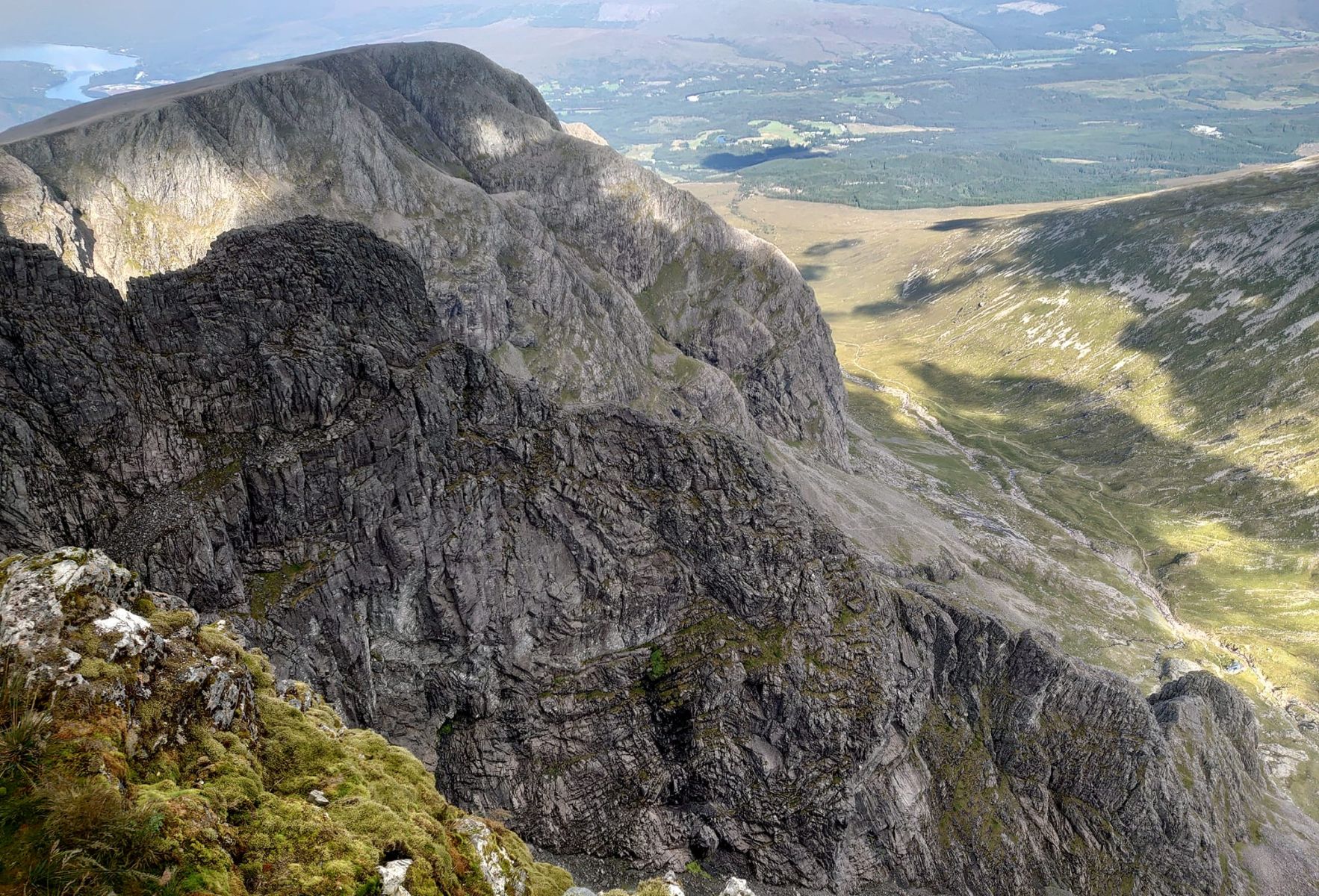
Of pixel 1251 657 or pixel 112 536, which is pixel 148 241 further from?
pixel 1251 657

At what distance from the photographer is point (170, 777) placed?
2434 cm

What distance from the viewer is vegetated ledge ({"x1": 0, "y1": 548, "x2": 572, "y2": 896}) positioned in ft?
64.8

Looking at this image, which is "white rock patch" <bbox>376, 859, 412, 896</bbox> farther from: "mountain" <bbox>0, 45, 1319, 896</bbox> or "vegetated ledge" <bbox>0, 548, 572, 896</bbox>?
"mountain" <bbox>0, 45, 1319, 896</bbox>

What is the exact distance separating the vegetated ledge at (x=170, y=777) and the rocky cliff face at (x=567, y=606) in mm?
35679

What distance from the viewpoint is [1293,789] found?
128m

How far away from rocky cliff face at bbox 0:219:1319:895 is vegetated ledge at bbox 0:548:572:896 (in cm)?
3568

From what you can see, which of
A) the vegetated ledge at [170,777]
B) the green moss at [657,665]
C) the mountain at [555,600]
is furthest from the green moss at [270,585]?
the green moss at [657,665]

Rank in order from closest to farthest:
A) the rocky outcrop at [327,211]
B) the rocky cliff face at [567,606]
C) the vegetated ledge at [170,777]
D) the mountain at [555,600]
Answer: the vegetated ledge at [170,777] < the mountain at [555,600] < the rocky cliff face at [567,606] < the rocky outcrop at [327,211]

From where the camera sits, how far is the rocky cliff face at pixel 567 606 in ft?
212

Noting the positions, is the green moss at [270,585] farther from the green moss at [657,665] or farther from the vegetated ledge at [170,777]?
the green moss at [657,665]

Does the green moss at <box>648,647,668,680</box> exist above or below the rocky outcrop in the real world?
below

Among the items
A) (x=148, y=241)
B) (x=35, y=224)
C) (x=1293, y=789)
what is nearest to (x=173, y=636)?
(x=35, y=224)

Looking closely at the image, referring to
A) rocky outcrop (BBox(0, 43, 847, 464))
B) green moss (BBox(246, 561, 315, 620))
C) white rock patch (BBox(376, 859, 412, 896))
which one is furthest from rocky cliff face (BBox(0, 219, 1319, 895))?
rocky outcrop (BBox(0, 43, 847, 464))

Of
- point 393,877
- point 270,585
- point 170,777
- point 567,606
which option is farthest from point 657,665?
point 170,777
